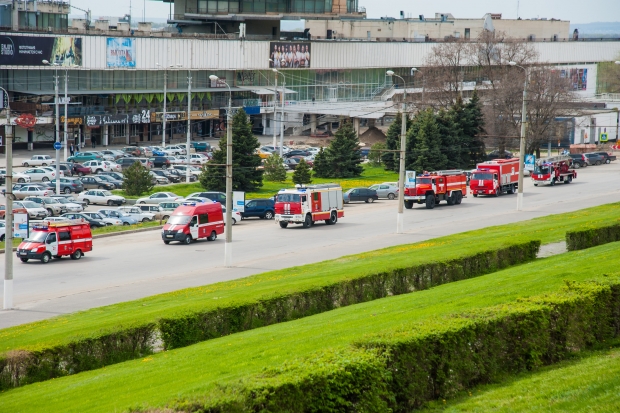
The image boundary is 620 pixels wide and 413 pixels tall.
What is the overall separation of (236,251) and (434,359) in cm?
2920

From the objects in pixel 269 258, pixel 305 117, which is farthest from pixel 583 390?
pixel 305 117

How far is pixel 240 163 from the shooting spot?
6638 cm

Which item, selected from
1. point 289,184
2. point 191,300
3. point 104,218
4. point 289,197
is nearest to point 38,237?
point 104,218

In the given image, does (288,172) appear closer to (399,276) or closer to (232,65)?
(232,65)

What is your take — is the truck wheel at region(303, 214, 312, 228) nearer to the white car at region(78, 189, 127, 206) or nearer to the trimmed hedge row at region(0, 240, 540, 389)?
the white car at region(78, 189, 127, 206)

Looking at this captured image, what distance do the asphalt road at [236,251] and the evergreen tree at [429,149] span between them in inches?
456

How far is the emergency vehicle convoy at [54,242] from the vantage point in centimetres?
3850

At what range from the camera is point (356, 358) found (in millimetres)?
11820

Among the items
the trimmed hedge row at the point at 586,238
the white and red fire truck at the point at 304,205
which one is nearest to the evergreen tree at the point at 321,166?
the white and red fire truck at the point at 304,205

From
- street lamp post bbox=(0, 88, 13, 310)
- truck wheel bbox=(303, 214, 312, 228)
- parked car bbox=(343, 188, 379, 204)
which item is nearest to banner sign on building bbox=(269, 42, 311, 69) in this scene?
parked car bbox=(343, 188, 379, 204)

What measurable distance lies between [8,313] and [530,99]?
65122 mm

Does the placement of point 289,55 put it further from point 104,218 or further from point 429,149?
point 104,218

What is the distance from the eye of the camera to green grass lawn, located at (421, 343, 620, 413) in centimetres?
1159

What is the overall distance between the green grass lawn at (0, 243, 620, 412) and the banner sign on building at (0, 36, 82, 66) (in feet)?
235
